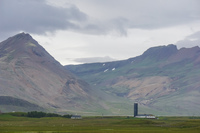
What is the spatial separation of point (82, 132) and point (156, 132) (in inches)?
991

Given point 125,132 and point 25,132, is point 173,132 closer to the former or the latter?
point 125,132

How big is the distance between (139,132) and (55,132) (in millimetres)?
28569

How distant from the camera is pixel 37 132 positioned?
15450 centimetres

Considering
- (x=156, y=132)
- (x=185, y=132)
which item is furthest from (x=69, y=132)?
(x=185, y=132)

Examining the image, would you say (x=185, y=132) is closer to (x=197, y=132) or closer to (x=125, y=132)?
(x=197, y=132)

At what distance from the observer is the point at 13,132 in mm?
152375

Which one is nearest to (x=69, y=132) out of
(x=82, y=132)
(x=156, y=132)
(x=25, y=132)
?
(x=82, y=132)

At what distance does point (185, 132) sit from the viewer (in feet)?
525

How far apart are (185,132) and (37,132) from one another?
5033 cm

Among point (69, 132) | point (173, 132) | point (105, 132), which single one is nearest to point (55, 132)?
point (69, 132)

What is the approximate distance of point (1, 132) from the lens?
495 ft

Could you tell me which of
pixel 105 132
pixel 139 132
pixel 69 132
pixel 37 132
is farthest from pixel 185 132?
pixel 37 132

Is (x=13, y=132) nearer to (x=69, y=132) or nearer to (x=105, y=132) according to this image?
(x=69, y=132)

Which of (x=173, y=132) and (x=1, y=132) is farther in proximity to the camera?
(x=173, y=132)
